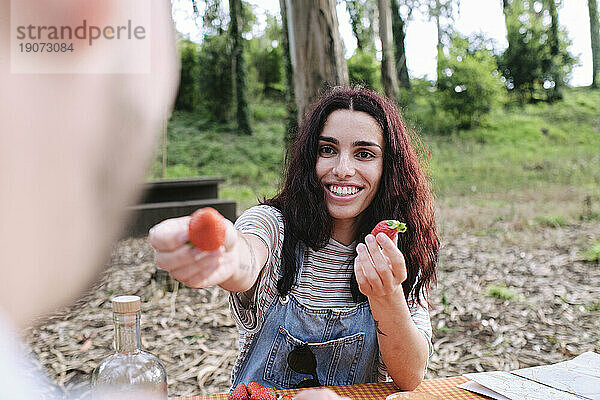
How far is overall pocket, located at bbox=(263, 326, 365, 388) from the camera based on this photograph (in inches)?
72.6

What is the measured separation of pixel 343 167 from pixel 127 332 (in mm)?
910

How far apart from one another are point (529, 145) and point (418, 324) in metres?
12.2

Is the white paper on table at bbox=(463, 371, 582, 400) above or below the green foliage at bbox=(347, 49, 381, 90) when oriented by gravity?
below

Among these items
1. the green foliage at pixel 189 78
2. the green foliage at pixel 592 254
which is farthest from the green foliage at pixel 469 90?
the green foliage at pixel 592 254

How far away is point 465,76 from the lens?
13.4 metres

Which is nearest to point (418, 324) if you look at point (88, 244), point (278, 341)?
point (278, 341)

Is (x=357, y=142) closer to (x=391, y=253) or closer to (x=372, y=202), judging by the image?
(x=372, y=202)

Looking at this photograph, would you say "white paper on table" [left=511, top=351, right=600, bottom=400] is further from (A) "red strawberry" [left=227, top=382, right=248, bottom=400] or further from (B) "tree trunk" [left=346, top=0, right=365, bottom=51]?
(B) "tree trunk" [left=346, top=0, right=365, bottom=51]

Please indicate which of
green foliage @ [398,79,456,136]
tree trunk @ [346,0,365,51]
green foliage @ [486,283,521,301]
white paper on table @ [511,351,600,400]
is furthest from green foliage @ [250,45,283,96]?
white paper on table @ [511,351,600,400]

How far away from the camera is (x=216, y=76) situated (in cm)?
1491

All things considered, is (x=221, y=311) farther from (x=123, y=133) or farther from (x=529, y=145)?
(x=529, y=145)

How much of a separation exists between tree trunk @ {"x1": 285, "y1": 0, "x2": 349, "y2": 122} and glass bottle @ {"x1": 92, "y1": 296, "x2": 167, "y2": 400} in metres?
2.69

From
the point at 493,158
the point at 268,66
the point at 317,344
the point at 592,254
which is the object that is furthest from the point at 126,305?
the point at 268,66

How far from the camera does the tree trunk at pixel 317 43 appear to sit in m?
3.72
